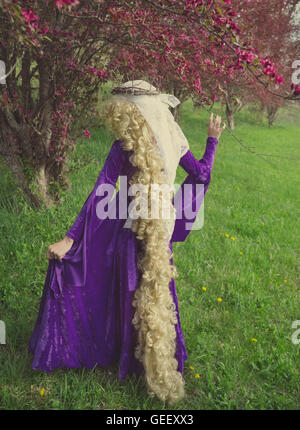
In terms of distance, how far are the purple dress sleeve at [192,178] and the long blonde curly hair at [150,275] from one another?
262mm

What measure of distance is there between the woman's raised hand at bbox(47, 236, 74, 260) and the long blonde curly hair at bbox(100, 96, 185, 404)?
1.32 feet

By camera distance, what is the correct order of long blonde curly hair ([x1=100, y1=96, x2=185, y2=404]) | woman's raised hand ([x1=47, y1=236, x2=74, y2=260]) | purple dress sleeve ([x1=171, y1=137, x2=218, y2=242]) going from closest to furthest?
long blonde curly hair ([x1=100, y1=96, x2=185, y2=404]) < woman's raised hand ([x1=47, y1=236, x2=74, y2=260]) < purple dress sleeve ([x1=171, y1=137, x2=218, y2=242])

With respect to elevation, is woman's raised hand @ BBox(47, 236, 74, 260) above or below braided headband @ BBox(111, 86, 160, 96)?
below

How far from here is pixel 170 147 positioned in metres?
1.90

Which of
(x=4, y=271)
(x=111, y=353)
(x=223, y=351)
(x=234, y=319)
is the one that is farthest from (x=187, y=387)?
(x=4, y=271)

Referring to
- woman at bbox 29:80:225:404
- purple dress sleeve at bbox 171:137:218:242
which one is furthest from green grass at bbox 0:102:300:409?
purple dress sleeve at bbox 171:137:218:242

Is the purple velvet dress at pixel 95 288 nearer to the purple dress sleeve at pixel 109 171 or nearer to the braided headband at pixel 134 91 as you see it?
the purple dress sleeve at pixel 109 171

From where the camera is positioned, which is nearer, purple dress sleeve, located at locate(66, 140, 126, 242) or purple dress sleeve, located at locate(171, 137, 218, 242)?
purple dress sleeve, located at locate(66, 140, 126, 242)

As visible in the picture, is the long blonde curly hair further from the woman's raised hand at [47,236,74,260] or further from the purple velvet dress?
the woman's raised hand at [47,236,74,260]

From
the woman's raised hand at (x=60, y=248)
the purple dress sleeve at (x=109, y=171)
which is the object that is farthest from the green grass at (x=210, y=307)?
the purple dress sleeve at (x=109, y=171)

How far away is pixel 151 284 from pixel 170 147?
0.80m

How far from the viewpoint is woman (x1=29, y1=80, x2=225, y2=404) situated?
73.1 inches

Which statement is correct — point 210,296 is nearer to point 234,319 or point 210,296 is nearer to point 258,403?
point 234,319

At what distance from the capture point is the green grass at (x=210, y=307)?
85.0 inches
